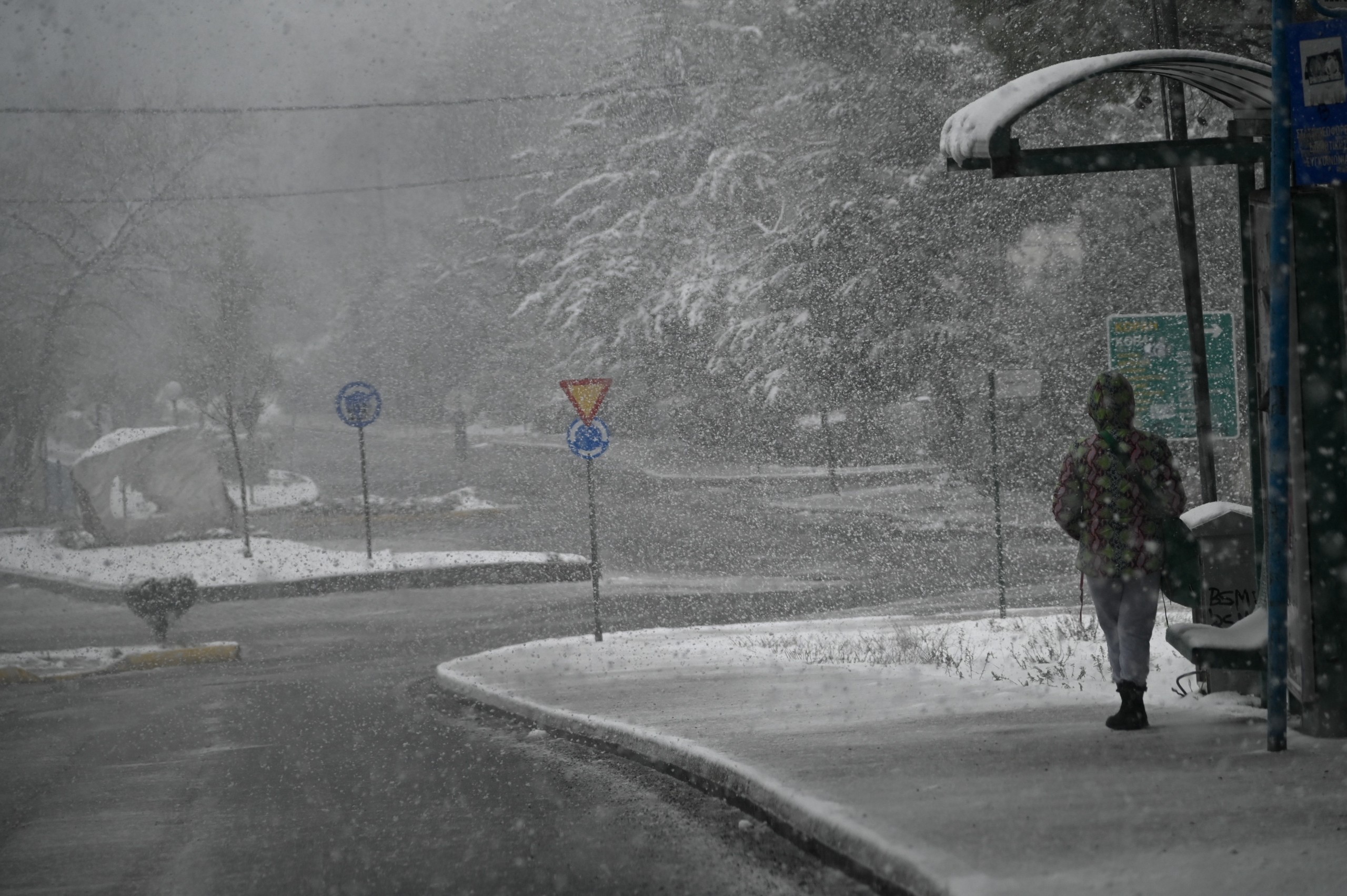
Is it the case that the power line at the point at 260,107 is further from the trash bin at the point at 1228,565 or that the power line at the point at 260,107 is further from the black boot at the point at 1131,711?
the black boot at the point at 1131,711

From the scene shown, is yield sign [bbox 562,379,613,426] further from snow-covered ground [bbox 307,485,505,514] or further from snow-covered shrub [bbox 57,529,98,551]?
snow-covered ground [bbox 307,485,505,514]

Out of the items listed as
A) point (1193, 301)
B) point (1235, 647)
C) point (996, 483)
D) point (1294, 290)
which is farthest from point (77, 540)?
point (1294, 290)

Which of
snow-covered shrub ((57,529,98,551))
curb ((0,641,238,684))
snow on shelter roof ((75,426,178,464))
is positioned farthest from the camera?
snow on shelter roof ((75,426,178,464))

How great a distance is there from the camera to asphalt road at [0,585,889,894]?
19.6 ft

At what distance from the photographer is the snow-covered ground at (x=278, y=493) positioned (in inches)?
1596

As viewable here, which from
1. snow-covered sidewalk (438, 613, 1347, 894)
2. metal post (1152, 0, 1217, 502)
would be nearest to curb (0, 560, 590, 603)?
snow-covered sidewalk (438, 613, 1347, 894)

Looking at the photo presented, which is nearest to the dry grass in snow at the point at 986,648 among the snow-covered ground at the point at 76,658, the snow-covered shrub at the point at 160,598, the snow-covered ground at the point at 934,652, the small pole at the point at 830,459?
the snow-covered ground at the point at 934,652

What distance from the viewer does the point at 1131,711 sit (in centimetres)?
720

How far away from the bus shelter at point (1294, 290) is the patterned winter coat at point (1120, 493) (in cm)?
45

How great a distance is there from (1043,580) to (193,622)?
428 inches

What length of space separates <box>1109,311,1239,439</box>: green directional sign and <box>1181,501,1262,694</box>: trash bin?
158 centimetres

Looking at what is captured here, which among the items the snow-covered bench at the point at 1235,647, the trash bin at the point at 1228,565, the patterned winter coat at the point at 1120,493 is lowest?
the snow-covered bench at the point at 1235,647

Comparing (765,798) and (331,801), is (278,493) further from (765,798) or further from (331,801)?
(765,798)

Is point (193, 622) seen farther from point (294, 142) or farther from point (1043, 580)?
point (294, 142)
